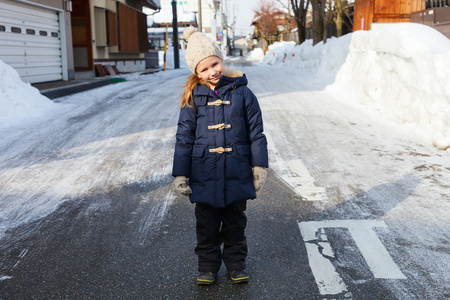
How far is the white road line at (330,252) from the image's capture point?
107 inches

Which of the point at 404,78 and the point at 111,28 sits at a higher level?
the point at 111,28

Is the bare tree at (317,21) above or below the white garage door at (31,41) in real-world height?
above

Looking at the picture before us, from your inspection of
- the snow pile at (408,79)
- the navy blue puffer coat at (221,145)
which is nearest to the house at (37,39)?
the snow pile at (408,79)

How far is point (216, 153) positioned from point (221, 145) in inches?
2.1

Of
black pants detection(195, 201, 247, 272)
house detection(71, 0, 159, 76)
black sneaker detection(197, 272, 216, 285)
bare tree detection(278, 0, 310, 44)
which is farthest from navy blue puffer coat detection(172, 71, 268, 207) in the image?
bare tree detection(278, 0, 310, 44)

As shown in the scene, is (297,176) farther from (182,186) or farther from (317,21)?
(317,21)

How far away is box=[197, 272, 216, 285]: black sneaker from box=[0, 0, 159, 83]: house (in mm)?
11373

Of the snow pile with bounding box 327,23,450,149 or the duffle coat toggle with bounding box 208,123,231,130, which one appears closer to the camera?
the duffle coat toggle with bounding box 208,123,231,130

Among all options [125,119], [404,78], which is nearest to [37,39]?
[125,119]

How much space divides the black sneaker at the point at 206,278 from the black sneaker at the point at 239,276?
0.12 metres

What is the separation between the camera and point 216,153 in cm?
270

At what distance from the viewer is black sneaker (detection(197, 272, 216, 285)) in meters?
2.72

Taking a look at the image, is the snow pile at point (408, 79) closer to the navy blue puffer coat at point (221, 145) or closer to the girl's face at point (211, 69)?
the navy blue puffer coat at point (221, 145)

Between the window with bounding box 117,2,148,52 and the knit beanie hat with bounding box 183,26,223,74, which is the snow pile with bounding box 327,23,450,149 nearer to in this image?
the knit beanie hat with bounding box 183,26,223,74
